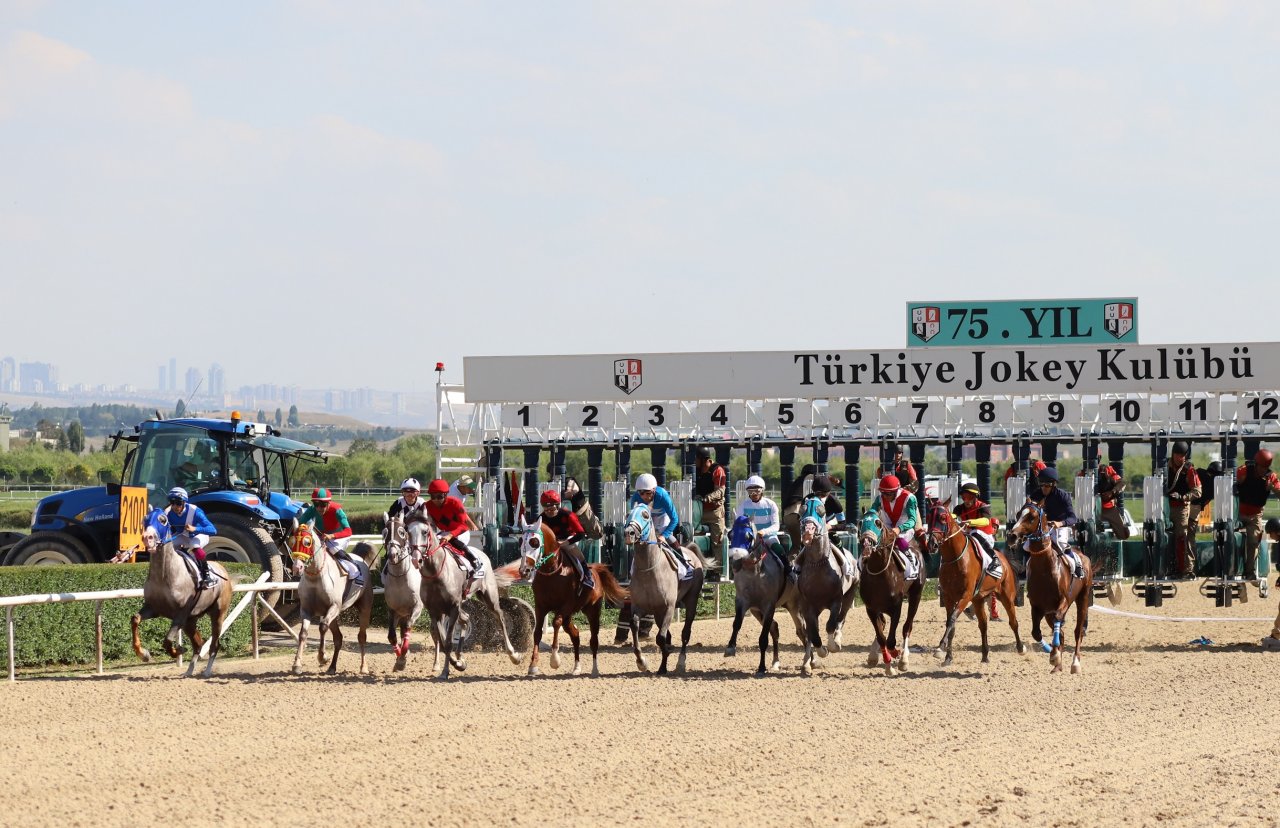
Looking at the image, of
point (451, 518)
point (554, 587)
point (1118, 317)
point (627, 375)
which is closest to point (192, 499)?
point (451, 518)

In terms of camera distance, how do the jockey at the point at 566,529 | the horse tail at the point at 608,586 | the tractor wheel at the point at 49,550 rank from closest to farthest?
the jockey at the point at 566,529 < the horse tail at the point at 608,586 < the tractor wheel at the point at 49,550

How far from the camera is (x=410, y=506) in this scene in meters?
12.7

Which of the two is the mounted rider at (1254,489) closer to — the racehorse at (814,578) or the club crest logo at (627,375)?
the racehorse at (814,578)

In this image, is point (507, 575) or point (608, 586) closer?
point (608, 586)

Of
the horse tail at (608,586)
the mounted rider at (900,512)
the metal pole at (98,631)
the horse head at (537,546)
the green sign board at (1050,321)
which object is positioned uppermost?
the green sign board at (1050,321)

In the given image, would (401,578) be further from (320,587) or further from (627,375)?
(627,375)

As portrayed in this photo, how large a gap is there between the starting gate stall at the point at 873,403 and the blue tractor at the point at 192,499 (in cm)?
274

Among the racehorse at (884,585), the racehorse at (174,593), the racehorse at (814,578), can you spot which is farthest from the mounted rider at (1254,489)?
the racehorse at (174,593)

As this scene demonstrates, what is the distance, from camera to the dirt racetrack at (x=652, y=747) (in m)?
7.51

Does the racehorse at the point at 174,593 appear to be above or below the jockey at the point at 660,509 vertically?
below

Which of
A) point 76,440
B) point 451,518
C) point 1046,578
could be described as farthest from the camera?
point 76,440

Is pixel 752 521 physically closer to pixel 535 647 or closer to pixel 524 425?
pixel 535 647

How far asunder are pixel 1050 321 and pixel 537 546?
28.2ft

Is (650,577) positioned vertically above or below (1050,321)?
below
